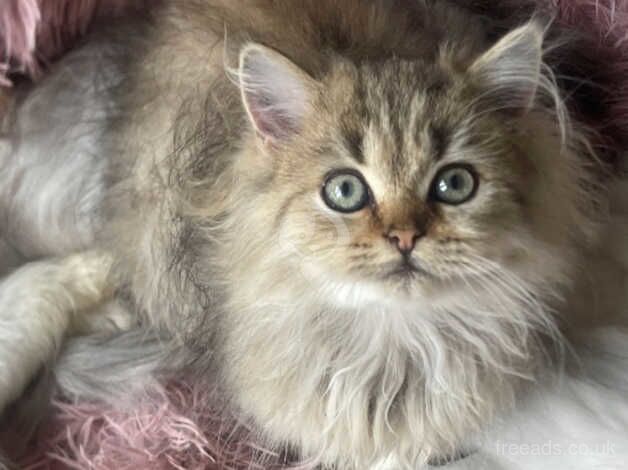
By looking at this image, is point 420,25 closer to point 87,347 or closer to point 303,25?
point 303,25

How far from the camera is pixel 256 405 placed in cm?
110

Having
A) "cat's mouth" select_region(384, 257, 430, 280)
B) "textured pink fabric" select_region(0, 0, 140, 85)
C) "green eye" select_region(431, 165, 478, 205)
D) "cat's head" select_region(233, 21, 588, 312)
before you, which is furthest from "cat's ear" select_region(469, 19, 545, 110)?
"textured pink fabric" select_region(0, 0, 140, 85)

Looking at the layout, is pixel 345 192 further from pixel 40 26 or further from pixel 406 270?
pixel 40 26

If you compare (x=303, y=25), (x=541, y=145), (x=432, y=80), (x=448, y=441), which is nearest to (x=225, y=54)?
(x=303, y=25)

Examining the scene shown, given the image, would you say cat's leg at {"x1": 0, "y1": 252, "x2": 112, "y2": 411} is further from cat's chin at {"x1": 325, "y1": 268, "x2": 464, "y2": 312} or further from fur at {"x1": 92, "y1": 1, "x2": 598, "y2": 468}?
cat's chin at {"x1": 325, "y1": 268, "x2": 464, "y2": 312}

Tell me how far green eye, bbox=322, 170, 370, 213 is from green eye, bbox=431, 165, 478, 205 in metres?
0.07

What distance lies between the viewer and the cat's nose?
2.77 ft

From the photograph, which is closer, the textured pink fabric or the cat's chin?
the cat's chin

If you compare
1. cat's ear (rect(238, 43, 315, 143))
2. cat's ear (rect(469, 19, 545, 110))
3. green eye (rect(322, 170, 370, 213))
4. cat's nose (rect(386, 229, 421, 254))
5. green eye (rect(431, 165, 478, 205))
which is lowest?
cat's nose (rect(386, 229, 421, 254))

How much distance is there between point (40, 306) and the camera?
49.5 inches

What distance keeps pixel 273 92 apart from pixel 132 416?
0.51 metres

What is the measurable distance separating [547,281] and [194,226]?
45 centimetres

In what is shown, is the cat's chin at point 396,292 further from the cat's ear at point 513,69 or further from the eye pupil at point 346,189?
the cat's ear at point 513,69

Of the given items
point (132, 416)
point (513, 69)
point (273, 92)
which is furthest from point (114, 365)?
point (513, 69)
